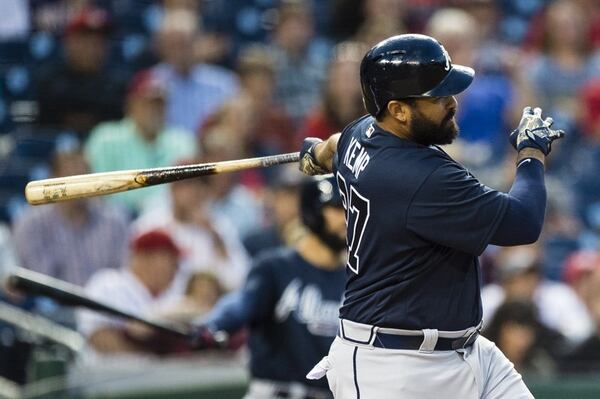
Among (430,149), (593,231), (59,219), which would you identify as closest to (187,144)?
(59,219)

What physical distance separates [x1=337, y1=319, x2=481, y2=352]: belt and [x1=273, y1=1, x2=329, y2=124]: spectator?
5.40m

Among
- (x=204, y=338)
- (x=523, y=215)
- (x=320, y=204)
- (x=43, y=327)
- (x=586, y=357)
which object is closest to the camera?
(x=523, y=215)

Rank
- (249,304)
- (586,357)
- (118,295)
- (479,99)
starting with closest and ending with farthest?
(249,304), (586,357), (118,295), (479,99)

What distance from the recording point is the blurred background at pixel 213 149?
6945 millimetres

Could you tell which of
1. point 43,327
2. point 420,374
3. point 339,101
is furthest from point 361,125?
point 339,101

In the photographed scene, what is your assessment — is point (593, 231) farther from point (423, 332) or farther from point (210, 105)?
point (423, 332)

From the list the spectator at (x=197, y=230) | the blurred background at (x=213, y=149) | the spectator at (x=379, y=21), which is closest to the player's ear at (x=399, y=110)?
the blurred background at (x=213, y=149)

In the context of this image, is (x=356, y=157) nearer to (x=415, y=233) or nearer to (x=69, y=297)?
(x=415, y=233)

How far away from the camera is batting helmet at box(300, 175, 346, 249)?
5.68 metres

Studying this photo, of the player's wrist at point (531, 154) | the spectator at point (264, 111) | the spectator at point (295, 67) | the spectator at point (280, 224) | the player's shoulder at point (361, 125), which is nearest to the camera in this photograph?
the player's wrist at point (531, 154)

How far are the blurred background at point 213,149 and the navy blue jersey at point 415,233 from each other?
9.56 feet

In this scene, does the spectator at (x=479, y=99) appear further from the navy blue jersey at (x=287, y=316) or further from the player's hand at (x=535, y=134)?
the player's hand at (x=535, y=134)

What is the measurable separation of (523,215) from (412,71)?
54cm

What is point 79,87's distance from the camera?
27.8ft
